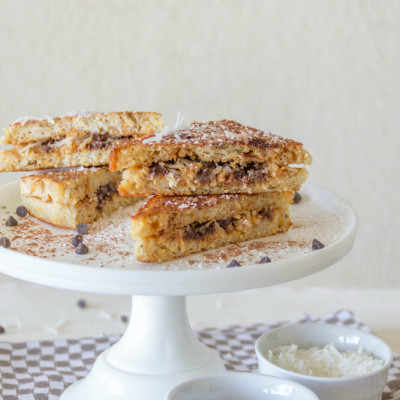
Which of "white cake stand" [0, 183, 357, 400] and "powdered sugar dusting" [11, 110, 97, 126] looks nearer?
"white cake stand" [0, 183, 357, 400]

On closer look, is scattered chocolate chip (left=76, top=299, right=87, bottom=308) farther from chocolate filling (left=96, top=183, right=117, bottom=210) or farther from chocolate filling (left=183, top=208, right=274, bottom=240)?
chocolate filling (left=183, top=208, right=274, bottom=240)

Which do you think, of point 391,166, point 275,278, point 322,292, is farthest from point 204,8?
point 275,278

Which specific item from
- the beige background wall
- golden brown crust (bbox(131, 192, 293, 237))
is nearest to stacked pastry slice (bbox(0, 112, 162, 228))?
golden brown crust (bbox(131, 192, 293, 237))

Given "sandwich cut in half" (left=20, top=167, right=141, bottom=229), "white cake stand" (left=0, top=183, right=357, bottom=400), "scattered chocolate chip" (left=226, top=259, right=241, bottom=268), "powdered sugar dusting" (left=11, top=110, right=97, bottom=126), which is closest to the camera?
"white cake stand" (left=0, top=183, right=357, bottom=400)

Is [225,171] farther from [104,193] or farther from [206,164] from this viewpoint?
[104,193]

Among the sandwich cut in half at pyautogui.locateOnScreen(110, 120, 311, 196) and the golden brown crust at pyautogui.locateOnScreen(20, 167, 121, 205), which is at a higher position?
the sandwich cut in half at pyautogui.locateOnScreen(110, 120, 311, 196)

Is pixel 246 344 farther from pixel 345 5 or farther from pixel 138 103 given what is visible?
pixel 345 5

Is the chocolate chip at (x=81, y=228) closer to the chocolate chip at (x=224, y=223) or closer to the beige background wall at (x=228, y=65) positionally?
the chocolate chip at (x=224, y=223)

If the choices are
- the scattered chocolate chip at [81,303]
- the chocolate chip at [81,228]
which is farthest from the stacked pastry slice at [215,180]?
the scattered chocolate chip at [81,303]
